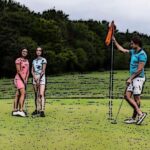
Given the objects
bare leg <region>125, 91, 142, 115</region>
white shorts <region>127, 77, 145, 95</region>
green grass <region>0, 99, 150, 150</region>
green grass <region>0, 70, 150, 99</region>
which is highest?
white shorts <region>127, 77, 145, 95</region>

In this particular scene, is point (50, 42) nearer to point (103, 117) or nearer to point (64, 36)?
point (64, 36)

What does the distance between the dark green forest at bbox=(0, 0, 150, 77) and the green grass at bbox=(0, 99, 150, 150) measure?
167 ft

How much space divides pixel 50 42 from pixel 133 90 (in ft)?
232

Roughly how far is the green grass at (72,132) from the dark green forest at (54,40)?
167ft

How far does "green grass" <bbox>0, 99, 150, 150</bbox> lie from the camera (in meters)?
10.7

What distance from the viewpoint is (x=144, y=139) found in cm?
1157

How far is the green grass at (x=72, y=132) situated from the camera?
10.7 metres


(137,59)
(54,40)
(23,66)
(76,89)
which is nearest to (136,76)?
(137,59)

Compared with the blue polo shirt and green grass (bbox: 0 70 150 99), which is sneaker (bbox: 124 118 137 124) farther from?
green grass (bbox: 0 70 150 99)

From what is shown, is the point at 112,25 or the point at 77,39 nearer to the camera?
the point at 112,25

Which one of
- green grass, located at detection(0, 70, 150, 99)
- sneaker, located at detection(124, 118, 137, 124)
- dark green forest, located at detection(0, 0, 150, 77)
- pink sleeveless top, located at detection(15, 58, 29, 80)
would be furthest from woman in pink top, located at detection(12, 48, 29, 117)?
dark green forest, located at detection(0, 0, 150, 77)

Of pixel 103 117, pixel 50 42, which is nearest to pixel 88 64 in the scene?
pixel 50 42

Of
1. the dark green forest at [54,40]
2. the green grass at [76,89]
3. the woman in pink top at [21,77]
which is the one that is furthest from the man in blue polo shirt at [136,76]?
the dark green forest at [54,40]

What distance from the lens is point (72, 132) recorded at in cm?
1226
